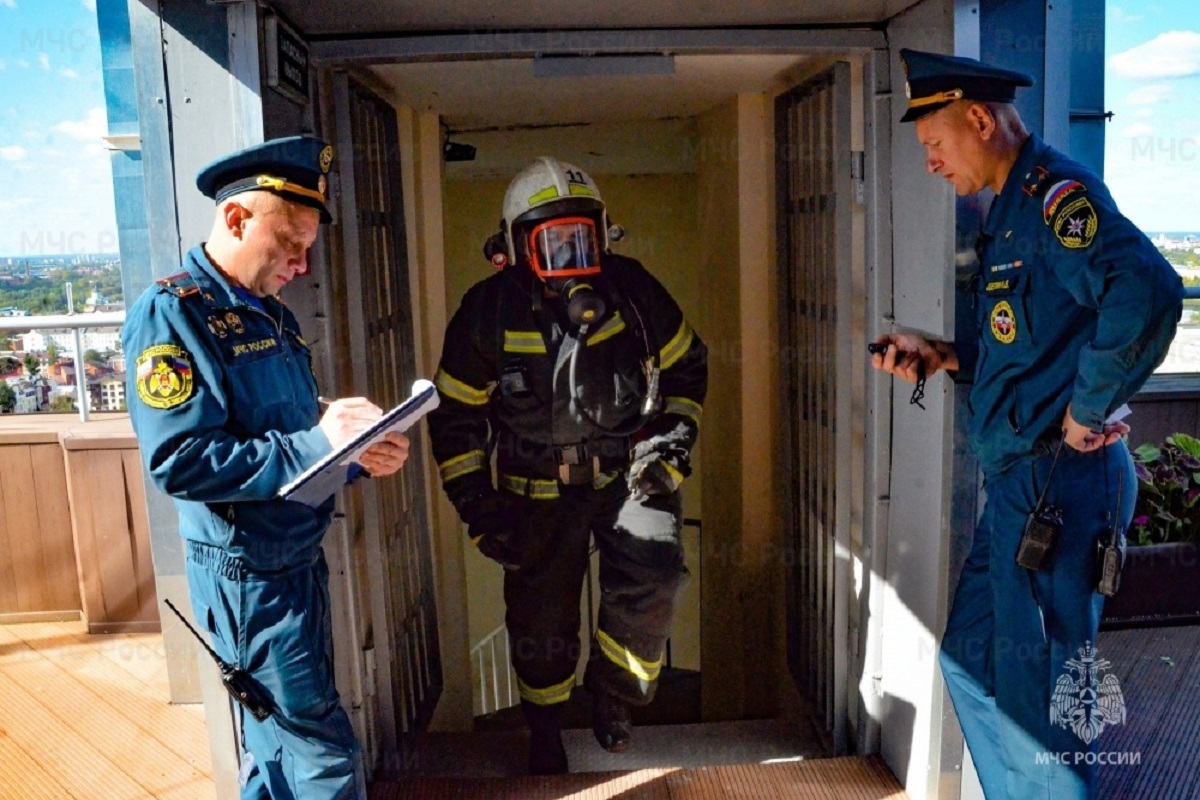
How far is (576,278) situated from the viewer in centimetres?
298

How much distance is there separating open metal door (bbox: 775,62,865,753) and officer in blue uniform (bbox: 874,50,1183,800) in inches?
24.3

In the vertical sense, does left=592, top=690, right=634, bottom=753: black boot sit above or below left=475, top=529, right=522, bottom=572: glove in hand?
below

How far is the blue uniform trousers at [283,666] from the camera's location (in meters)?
1.95

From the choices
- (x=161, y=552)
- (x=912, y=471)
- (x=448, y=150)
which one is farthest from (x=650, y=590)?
(x=448, y=150)

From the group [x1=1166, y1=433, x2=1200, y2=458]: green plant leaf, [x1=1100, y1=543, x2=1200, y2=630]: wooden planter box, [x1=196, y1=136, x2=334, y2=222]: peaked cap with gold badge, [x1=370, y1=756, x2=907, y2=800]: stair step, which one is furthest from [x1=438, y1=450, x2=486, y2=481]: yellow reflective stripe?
[x1=1166, y1=433, x2=1200, y2=458]: green plant leaf

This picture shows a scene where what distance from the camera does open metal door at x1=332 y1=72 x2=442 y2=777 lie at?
277 centimetres

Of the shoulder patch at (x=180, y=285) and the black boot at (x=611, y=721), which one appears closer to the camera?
the shoulder patch at (x=180, y=285)

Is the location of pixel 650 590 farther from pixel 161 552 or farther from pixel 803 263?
pixel 161 552

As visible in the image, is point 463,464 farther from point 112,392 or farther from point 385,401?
point 112,392

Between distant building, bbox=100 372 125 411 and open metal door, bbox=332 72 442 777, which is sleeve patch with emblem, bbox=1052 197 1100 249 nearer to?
open metal door, bbox=332 72 442 777

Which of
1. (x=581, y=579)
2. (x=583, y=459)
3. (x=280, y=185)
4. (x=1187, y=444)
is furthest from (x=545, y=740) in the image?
(x=1187, y=444)

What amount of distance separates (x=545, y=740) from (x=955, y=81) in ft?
7.82

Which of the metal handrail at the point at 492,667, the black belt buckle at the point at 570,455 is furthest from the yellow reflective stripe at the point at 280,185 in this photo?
the metal handrail at the point at 492,667

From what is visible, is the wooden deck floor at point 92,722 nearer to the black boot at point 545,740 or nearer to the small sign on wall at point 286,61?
the black boot at point 545,740
